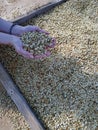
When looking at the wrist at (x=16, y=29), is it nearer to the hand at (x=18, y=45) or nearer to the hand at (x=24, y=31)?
the hand at (x=24, y=31)

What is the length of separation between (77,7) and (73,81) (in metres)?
1.02

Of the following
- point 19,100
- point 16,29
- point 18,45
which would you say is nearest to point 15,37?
point 18,45

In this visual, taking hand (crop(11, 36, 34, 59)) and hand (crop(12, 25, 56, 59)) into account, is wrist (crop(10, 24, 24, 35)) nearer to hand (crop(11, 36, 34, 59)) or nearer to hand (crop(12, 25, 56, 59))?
hand (crop(12, 25, 56, 59))

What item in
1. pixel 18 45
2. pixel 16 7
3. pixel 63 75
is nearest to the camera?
pixel 18 45

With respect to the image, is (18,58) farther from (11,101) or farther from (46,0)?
(46,0)

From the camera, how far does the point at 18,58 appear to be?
2.91 meters

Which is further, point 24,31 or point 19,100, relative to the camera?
point 24,31

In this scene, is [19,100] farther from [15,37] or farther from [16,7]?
[16,7]

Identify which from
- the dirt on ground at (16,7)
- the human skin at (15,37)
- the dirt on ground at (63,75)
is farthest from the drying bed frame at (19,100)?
the dirt on ground at (16,7)

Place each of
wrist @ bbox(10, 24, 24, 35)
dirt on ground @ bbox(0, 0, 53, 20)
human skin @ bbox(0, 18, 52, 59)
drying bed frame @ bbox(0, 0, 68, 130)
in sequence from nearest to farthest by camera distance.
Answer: drying bed frame @ bbox(0, 0, 68, 130) < human skin @ bbox(0, 18, 52, 59) < wrist @ bbox(10, 24, 24, 35) < dirt on ground @ bbox(0, 0, 53, 20)

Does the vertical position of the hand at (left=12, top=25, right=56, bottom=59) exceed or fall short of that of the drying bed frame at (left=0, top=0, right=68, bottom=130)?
it exceeds it

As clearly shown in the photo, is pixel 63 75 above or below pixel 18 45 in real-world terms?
below

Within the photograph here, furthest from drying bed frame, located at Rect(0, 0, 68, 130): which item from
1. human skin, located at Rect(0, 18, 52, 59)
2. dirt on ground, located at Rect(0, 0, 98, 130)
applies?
human skin, located at Rect(0, 18, 52, 59)

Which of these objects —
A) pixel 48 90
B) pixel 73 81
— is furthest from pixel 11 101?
pixel 73 81
